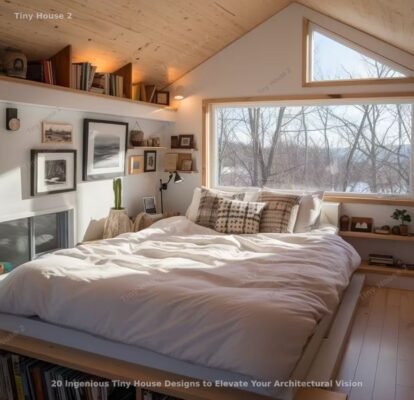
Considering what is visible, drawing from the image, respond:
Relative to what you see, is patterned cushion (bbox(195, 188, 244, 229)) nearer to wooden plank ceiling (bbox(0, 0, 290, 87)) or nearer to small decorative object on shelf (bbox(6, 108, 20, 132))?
wooden plank ceiling (bbox(0, 0, 290, 87))

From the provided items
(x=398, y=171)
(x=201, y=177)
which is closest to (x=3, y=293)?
(x=201, y=177)

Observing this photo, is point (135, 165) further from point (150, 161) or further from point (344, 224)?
point (344, 224)

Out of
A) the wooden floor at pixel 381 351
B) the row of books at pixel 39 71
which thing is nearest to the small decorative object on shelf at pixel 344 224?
the wooden floor at pixel 381 351

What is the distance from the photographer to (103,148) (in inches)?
166

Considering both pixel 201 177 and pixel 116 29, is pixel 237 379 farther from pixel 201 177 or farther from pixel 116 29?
pixel 201 177

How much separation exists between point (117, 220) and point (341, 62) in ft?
8.72

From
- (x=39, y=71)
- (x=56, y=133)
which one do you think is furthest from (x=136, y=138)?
(x=39, y=71)

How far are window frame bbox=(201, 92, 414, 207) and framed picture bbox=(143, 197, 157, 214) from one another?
0.61 metres

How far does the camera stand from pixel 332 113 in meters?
4.51

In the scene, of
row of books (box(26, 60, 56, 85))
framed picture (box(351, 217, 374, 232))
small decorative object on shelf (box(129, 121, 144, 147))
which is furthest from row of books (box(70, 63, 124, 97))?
framed picture (box(351, 217, 374, 232))

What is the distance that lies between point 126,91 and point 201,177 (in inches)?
51.5

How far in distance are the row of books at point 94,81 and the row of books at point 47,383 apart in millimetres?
2203

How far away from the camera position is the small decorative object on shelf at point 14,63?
3.10m

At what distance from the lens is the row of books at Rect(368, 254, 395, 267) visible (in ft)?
13.8
